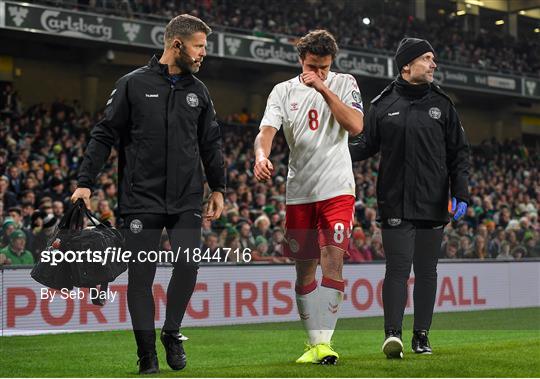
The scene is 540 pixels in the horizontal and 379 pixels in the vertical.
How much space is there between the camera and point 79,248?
5.15 metres

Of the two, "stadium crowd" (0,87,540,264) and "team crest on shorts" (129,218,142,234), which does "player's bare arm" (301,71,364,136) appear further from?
"stadium crowd" (0,87,540,264)

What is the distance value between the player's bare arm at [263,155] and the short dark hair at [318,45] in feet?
1.71

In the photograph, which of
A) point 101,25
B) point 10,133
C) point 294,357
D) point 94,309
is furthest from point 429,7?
point 294,357

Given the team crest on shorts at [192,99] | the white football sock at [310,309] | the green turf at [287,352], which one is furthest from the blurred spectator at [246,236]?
the team crest on shorts at [192,99]

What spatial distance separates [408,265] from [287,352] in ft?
6.43

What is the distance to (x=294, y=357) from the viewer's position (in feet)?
23.7

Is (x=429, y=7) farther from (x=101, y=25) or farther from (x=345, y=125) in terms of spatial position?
(x=345, y=125)

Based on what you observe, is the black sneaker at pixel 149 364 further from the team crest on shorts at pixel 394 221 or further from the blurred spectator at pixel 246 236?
the blurred spectator at pixel 246 236

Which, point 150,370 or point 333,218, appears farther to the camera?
point 333,218

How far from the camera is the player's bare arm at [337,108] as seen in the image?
5.55 m

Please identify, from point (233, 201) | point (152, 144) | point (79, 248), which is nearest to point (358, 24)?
point (233, 201)

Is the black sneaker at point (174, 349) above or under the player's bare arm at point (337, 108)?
under

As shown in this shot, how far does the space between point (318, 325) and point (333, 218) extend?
2.22ft

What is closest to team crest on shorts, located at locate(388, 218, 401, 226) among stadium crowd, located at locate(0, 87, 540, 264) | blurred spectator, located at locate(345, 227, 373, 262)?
stadium crowd, located at locate(0, 87, 540, 264)
